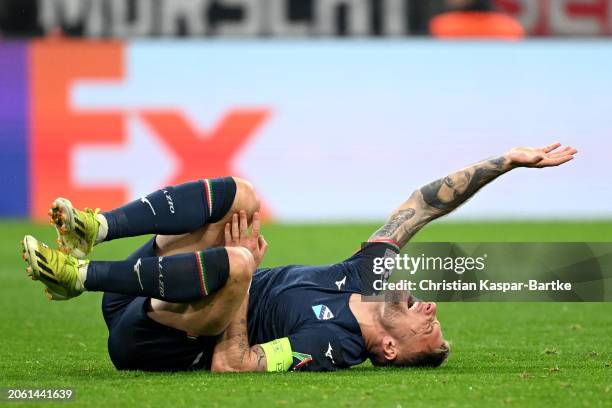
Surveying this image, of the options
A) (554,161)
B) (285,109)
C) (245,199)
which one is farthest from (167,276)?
(285,109)

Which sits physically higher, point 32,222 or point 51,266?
point 51,266

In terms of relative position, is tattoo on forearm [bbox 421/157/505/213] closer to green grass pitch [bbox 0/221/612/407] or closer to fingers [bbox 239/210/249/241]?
green grass pitch [bbox 0/221/612/407]

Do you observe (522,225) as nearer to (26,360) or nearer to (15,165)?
(15,165)

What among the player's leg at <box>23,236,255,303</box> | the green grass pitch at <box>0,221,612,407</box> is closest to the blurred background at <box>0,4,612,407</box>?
the green grass pitch at <box>0,221,612,407</box>

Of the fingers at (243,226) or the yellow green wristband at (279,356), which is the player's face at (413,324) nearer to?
the yellow green wristband at (279,356)

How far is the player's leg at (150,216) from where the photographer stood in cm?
502

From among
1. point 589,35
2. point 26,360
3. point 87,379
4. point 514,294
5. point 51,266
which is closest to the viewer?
point 51,266

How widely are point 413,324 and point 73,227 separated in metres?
1.59

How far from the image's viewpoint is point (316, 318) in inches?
210

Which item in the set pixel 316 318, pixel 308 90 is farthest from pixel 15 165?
pixel 316 318

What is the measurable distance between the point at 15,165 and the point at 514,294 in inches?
326

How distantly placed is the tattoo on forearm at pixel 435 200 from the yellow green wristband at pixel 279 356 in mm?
761

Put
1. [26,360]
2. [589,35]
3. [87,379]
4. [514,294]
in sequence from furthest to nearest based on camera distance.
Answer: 1. [589,35]
2. [514,294]
3. [26,360]
4. [87,379]

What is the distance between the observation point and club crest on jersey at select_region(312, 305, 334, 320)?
5.34 metres
